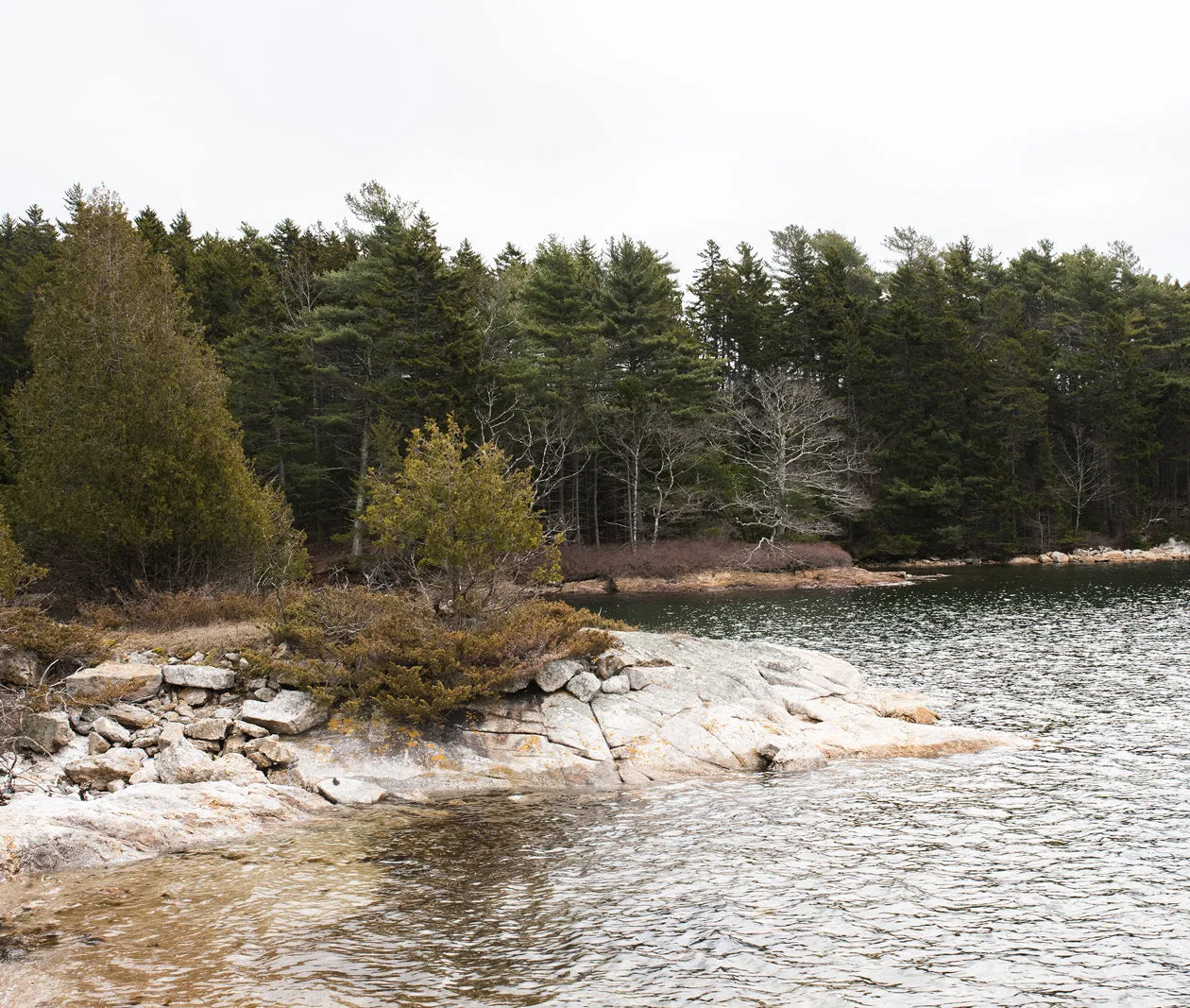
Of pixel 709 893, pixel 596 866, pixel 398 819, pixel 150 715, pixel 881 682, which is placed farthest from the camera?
pixel 881 682

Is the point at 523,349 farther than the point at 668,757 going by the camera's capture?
Yes

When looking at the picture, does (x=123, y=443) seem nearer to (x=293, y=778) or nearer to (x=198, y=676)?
(x=198, y=676)

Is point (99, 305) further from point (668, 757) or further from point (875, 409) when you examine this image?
point (875, 409)

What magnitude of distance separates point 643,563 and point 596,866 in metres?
40.4

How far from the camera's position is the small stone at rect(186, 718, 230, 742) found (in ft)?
43.3

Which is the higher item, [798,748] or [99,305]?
[99,305]

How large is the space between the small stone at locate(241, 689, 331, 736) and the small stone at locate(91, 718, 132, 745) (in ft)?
5.24

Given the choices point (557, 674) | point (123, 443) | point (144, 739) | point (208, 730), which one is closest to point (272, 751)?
point (208, 730)

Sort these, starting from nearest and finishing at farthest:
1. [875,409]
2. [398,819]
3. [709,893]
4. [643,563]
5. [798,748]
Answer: [709,893], [398,819], [798,748], [643,563], [875,409]

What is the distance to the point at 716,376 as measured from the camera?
185ft

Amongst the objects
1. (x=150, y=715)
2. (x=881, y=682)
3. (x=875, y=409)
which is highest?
(x=875, y=409)

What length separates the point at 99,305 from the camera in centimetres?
2258

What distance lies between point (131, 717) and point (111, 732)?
490 mm

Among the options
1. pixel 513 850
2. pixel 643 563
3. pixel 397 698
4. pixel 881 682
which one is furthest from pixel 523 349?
pixel 513 850
